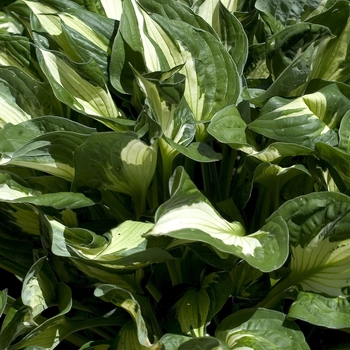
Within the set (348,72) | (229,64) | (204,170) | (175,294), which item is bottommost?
(175,294)

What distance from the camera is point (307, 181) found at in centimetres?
132

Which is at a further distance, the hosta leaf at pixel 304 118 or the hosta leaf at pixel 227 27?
the hosta leaf at pixel 227 27

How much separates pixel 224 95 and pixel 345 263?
440 millimetres

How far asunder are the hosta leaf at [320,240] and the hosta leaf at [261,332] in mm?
93

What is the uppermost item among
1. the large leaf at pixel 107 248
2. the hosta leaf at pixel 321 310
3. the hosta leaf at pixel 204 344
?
the large leaf at pixel 107 248

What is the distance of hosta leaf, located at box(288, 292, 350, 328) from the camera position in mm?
1011

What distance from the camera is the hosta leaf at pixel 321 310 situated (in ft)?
3.32

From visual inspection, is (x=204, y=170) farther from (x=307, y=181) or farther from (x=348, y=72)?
(x=348, y=72)

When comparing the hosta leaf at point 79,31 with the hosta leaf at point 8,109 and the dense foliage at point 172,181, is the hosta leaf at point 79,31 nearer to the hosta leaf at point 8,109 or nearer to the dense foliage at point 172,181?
the dense foliage at point 172,181

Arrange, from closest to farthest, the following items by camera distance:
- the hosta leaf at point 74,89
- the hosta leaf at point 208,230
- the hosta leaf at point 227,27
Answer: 1. the hosta leaf at point 208,230
2. the hosta leaf at point 74,89
3. the hosta leaf at point 227,27

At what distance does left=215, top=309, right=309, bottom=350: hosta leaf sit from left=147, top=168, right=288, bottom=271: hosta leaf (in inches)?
6.7

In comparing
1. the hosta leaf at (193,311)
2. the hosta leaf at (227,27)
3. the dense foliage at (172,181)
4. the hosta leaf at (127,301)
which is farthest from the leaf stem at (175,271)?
the hosta leaf at (227,27)

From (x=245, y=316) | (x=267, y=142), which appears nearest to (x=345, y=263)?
(x=245, y=316)

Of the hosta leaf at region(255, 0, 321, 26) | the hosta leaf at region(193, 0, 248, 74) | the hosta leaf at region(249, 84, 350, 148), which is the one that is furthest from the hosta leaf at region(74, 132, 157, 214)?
the hosta leaf at region(255, 0, 321, 26)
